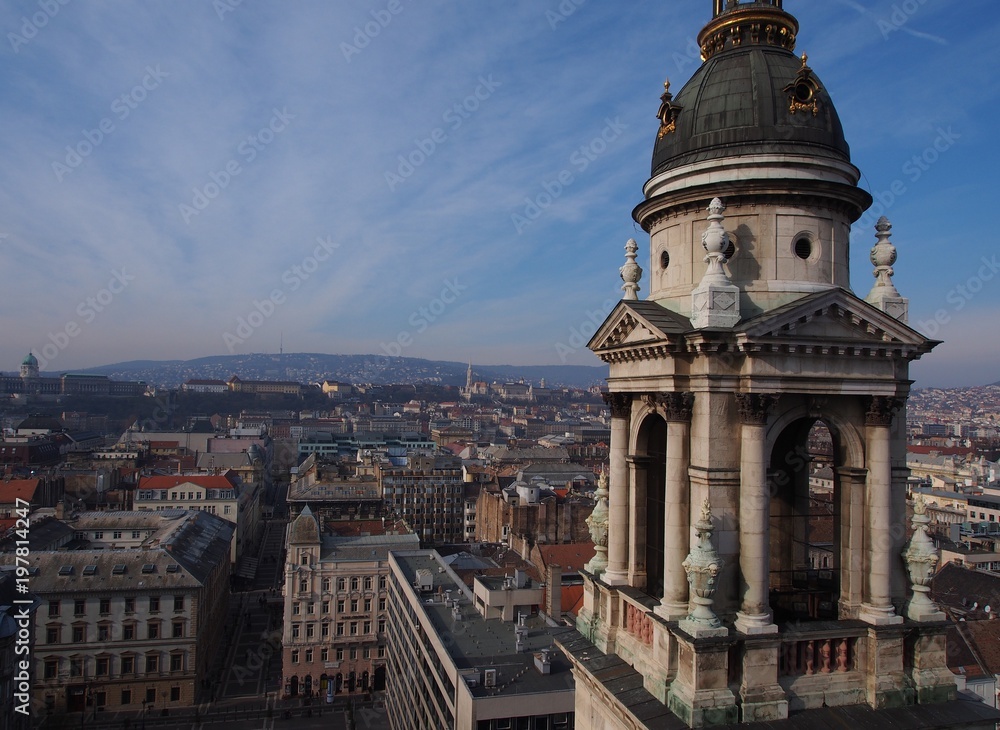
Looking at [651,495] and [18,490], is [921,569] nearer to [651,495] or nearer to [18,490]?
[651,495]

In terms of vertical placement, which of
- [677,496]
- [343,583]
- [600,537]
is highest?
[677,496]

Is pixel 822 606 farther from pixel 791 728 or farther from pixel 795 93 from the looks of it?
pixel 795 93

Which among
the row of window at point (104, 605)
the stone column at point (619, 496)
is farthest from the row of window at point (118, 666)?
the stone column at point (619, 496)

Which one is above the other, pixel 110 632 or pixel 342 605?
pixel 342 605

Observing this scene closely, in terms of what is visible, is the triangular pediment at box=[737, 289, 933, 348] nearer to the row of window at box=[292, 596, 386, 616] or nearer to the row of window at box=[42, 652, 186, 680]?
the row of window at box=[292, 596, 386, 616]

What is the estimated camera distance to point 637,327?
15875 millimetres

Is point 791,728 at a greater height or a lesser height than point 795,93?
A: lesser

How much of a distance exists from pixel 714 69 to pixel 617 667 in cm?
1228

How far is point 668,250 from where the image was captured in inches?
634

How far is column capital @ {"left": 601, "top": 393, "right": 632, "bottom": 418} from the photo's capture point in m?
16.8

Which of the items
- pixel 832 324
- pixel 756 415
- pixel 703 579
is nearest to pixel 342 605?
pixel 703 579

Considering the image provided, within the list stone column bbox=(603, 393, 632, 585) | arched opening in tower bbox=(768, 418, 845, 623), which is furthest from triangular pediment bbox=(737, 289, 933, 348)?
stone column bbox=(603, 393, 632, 585)

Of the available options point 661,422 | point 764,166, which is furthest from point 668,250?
point 661,422

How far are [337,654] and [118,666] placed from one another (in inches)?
697
